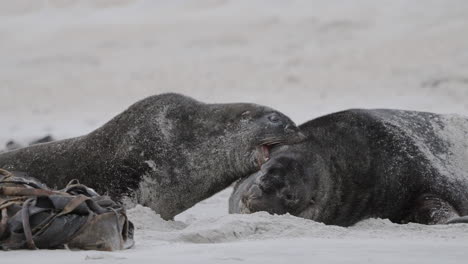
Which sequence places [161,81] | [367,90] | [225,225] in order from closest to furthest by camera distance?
[225,225] → [367,90] → [161,81]

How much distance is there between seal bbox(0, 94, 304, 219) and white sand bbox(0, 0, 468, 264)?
716 centimetres

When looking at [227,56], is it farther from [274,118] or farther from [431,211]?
[431,211]

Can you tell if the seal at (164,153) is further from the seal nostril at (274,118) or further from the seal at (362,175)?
the seal at (362,175)

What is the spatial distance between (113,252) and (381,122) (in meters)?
3.10

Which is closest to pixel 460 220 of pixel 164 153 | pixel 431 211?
pixel 431 211

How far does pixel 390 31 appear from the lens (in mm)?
18250

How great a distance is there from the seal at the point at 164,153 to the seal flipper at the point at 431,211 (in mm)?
881

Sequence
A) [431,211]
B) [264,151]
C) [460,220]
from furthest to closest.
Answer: [264,151] → [431,211] → [460,220]

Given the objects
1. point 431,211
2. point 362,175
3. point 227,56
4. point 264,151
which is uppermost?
point 227,56

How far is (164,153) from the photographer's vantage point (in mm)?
6648

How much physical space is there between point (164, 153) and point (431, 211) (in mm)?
1733

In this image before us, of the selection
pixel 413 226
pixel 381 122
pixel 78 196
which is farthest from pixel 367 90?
pixel 78 196

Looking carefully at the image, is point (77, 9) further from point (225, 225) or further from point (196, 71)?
point (225, 225)

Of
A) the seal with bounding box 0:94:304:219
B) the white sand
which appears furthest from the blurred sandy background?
the seal with bounding box 0:94:304:219
